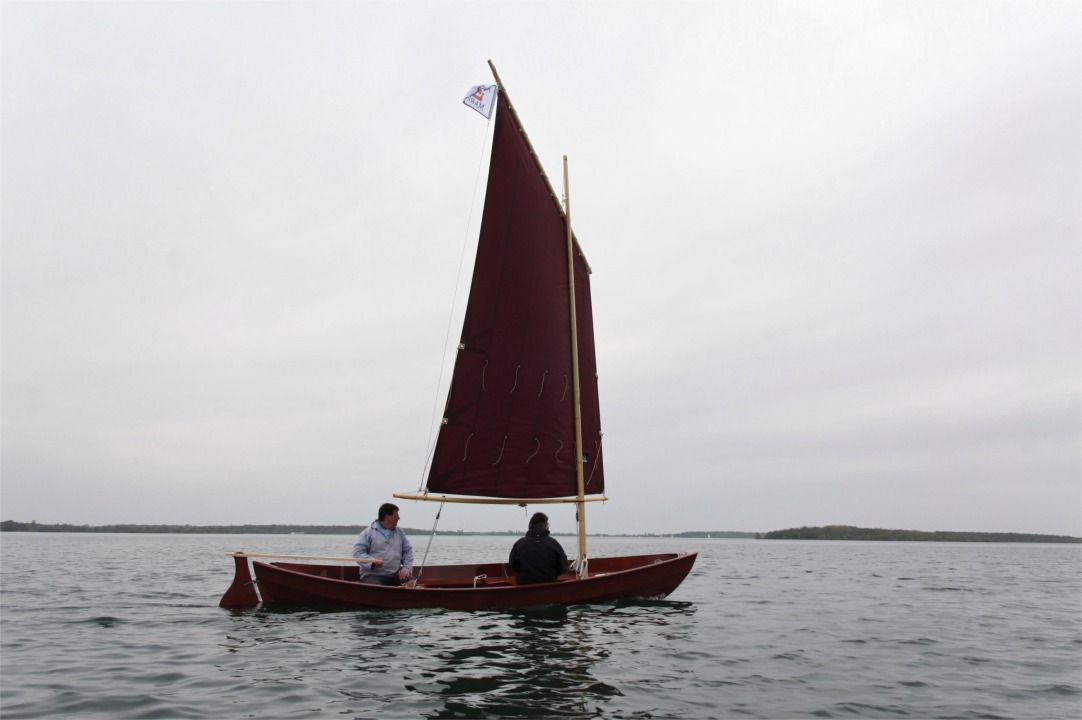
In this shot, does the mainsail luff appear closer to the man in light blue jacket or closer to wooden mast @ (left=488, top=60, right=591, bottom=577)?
wooden mast @ (left=488, top=60, right=591, bottom=577)

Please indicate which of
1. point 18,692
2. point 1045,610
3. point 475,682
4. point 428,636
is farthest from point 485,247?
point 1045,610

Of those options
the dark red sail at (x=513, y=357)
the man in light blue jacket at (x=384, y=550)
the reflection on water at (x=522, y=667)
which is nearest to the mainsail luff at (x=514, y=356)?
the dark red sail at (x=513, y=357)

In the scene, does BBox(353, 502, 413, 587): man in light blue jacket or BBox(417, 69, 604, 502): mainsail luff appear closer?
BBox(353, 502, 413, 587): man in light blue jacket

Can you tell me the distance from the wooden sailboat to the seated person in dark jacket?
3.32 ft

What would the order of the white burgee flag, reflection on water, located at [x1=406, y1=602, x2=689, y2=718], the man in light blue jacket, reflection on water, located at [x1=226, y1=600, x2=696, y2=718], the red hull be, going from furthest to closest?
the white burgee flag
the man in light blue jacket
the red hull
reflection on water, located at [x1=226, y1=600, x2=696, y2=718]
reflection on water, located at [x1=406, y1=602, x2=689, y2=718]

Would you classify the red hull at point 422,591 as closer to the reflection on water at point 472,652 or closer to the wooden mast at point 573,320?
the reflection on water at point 472,652

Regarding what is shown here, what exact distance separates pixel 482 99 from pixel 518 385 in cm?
710

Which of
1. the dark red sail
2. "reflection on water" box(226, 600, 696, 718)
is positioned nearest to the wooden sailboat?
the dark red sail

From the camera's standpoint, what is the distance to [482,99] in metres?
16.5

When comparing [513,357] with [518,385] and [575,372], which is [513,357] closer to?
[518,385]

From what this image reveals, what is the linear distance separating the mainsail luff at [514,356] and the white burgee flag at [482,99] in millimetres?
221

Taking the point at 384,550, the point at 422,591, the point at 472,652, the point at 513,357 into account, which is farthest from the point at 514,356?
the point at 472,652

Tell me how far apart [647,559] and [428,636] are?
26.2 ft

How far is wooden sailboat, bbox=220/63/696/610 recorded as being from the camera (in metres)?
15.2
